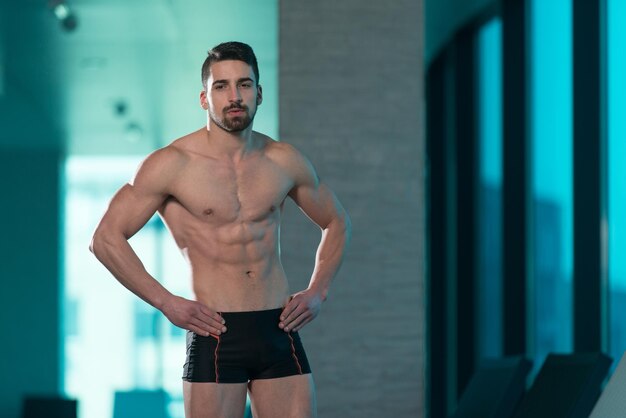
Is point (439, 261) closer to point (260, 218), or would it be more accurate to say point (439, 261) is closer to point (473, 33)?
point (473, 33)

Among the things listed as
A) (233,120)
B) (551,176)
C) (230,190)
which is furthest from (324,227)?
(551,176)

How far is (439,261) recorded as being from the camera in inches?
350

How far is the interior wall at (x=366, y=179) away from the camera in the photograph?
5910 millimetres

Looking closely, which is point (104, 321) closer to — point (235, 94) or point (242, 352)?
point (242, 352)

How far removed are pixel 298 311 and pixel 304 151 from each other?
2.73 m

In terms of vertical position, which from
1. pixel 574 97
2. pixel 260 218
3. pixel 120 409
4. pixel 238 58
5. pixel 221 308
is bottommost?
pixel 120 409

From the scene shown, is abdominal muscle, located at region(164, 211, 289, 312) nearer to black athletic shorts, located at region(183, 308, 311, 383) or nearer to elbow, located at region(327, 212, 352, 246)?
black athletic shorts, located at region(183, 308, 311, 383)

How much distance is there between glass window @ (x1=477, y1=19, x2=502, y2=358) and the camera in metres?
7.71

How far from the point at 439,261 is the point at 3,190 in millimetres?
3619

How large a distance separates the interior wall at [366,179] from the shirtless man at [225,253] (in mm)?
2707

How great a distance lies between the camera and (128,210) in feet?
10.2

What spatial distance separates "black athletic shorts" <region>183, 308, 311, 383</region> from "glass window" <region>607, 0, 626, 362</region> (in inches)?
121

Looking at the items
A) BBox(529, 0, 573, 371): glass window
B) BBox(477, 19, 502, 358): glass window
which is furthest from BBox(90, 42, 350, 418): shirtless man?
BBox(477, 19, 502, 358): glass window

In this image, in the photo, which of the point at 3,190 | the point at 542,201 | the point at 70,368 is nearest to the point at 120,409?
the point at 70,368
